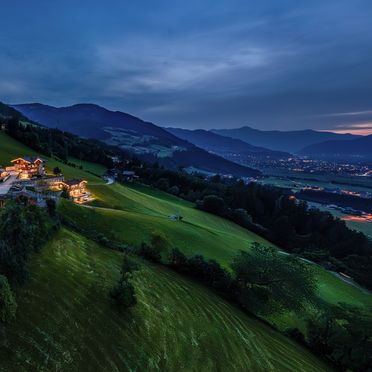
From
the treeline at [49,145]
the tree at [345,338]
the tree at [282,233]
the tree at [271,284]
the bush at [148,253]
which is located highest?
the treeline at [49,145]

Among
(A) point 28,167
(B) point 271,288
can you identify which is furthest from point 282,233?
(A) point 28,167

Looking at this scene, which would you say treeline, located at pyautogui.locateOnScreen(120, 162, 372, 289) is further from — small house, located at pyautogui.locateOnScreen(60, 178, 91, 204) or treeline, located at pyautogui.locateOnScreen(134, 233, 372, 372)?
treeline, located at pyautogui.locateOnScreen(134, 233, 372, 372)

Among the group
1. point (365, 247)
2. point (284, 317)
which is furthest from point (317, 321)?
point (365, 247)

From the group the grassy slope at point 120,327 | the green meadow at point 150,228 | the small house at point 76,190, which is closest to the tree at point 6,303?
the grassy slope at point 120,327

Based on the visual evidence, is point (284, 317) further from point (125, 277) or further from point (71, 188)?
point (71, 188)

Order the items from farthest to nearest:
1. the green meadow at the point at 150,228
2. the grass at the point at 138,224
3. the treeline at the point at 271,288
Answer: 1. the green meadow at the point at 150,228
2. the grass at the point at 138,224
3. the treeline at the point at 271,288

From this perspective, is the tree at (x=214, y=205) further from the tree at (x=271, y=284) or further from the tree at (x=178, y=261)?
the tree at (x=178, y=261)

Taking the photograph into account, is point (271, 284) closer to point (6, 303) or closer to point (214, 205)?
point (6, 303)

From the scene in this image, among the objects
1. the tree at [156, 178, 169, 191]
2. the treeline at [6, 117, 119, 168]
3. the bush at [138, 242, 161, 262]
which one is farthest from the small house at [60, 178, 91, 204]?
the tree at [156, 178, 169, 191]

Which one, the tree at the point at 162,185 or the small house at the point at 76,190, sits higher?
the small house at the point at 76,190
